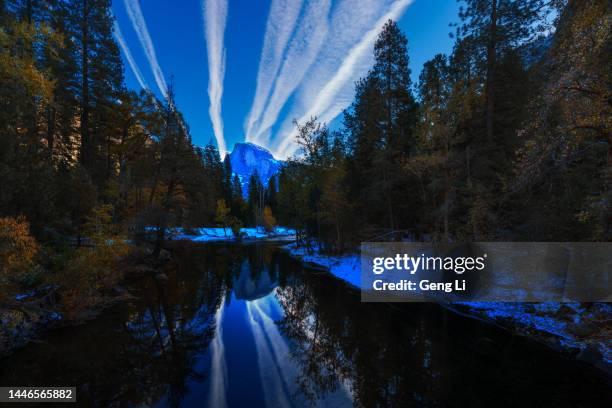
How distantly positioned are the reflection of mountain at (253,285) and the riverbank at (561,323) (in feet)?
36.9

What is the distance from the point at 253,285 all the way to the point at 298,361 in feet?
37.2

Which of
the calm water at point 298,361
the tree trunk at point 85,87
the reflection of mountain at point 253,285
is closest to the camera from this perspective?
the calm water at point 298,361

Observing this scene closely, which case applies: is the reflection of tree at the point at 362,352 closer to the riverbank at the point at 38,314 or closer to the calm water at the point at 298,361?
the calm water at the point at 298,361

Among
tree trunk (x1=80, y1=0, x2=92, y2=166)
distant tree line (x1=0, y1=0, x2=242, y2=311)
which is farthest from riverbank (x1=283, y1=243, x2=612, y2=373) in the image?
tree trunk (x1=80, y1=0, x2=92, y2=166)

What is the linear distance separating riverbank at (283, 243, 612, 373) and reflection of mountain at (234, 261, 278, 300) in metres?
11.2

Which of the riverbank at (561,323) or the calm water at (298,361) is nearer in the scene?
the calm water at (298,361)

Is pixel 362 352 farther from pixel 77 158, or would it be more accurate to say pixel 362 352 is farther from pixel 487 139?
pixel 77 158

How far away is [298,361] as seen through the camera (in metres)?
8.75

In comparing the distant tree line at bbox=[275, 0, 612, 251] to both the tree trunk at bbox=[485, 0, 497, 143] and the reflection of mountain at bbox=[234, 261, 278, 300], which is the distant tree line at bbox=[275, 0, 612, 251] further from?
the reflection of mountain at bbox=[234, 261, 278, 300]

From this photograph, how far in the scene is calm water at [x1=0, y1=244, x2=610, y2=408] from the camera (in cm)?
665

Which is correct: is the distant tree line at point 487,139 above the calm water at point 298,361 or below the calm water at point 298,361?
above

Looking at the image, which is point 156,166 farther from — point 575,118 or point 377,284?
point 575,118

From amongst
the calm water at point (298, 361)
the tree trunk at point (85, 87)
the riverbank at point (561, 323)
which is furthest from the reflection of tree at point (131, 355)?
the tree trunk at point (85, 87)

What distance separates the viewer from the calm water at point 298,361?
6652 millimetres
